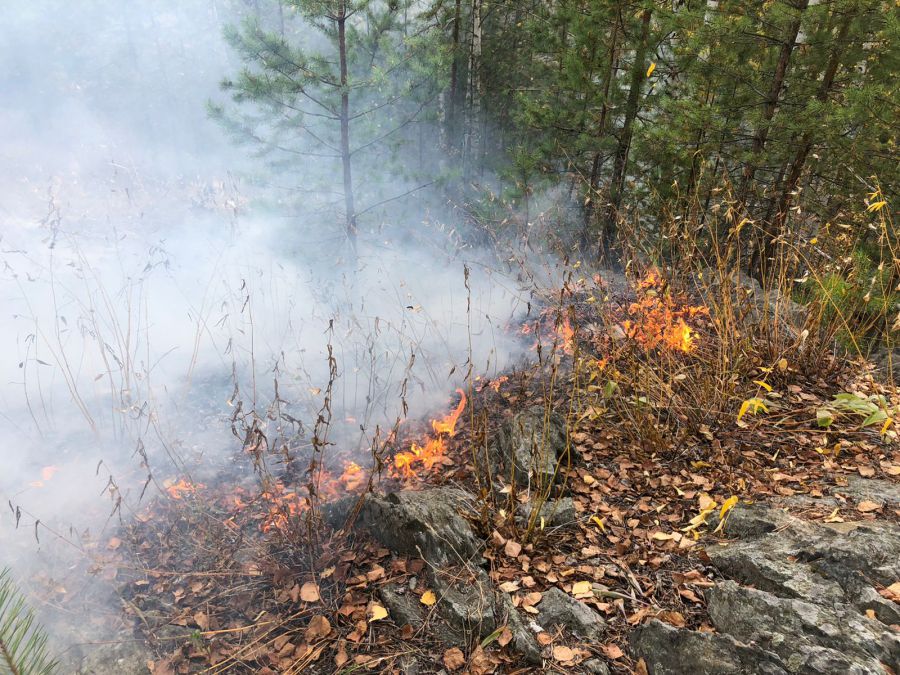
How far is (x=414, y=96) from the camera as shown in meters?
7.38

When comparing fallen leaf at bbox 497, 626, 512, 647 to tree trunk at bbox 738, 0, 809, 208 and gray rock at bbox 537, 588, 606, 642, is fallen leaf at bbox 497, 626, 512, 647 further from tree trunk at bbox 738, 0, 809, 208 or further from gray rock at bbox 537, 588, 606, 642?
tree trunk at bbox 738, 0, 809, 208

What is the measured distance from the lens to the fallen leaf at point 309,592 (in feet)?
7.36

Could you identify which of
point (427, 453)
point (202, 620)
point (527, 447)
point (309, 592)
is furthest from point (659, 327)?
point (202, 620)

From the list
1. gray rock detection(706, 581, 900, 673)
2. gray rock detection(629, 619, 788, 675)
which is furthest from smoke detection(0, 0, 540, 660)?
gray rock detection(706, 581, 900, 673)

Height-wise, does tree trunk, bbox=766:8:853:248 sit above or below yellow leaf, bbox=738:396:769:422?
above

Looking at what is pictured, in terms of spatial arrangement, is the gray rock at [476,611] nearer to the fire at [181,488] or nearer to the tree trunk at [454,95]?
the fire at [181,488]

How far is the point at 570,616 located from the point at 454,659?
1.52 feet

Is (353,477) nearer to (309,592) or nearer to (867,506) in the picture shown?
(309,592)

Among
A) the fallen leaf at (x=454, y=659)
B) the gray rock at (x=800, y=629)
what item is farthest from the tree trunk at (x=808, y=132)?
the fallen leaf at (x=454, y=659)

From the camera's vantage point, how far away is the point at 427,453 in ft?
12.2

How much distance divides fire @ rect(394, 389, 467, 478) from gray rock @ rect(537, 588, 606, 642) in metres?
1.63

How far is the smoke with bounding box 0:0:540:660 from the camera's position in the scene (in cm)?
366

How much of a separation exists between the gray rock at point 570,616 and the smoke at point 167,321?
4.01 feet

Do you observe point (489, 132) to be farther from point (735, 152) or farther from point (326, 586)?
point (326, 586)
